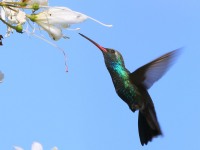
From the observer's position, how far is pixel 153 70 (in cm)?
359

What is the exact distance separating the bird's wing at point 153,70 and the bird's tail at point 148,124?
0.25 m

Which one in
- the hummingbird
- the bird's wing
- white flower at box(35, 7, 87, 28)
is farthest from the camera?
the hummingbird

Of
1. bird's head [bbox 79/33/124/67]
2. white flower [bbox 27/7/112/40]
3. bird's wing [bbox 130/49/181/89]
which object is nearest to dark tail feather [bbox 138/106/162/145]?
bird's wing [bbox 130/49/181/89]

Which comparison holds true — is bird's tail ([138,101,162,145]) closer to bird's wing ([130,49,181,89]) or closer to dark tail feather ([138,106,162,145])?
dark tail feather ([138,106,162,145])

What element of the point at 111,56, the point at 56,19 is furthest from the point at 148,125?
the point at 56,19

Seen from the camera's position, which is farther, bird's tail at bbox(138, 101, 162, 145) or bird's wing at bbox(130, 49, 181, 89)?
bird's tail at bbox(138, 101, 162, 145)

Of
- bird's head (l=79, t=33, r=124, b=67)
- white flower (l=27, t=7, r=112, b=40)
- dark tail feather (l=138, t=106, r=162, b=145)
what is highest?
white flower (l=27, t=7, r=112, b=40)

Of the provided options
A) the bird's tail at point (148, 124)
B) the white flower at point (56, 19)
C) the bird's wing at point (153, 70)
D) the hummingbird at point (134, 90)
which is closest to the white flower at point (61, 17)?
the white flower at point (56, 19)

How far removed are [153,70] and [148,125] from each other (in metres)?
0.74

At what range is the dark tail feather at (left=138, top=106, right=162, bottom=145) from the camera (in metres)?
4.07

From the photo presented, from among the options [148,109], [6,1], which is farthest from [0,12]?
[148,109]

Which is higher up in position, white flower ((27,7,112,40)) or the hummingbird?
white flower ((27,7,112,40))

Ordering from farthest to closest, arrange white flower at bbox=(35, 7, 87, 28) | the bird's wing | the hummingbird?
1. the hummingbird
2. the bird's wing
3. white flower at bbox=(35, 7, 87, 28)

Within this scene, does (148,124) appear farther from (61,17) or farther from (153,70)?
(61,17)
